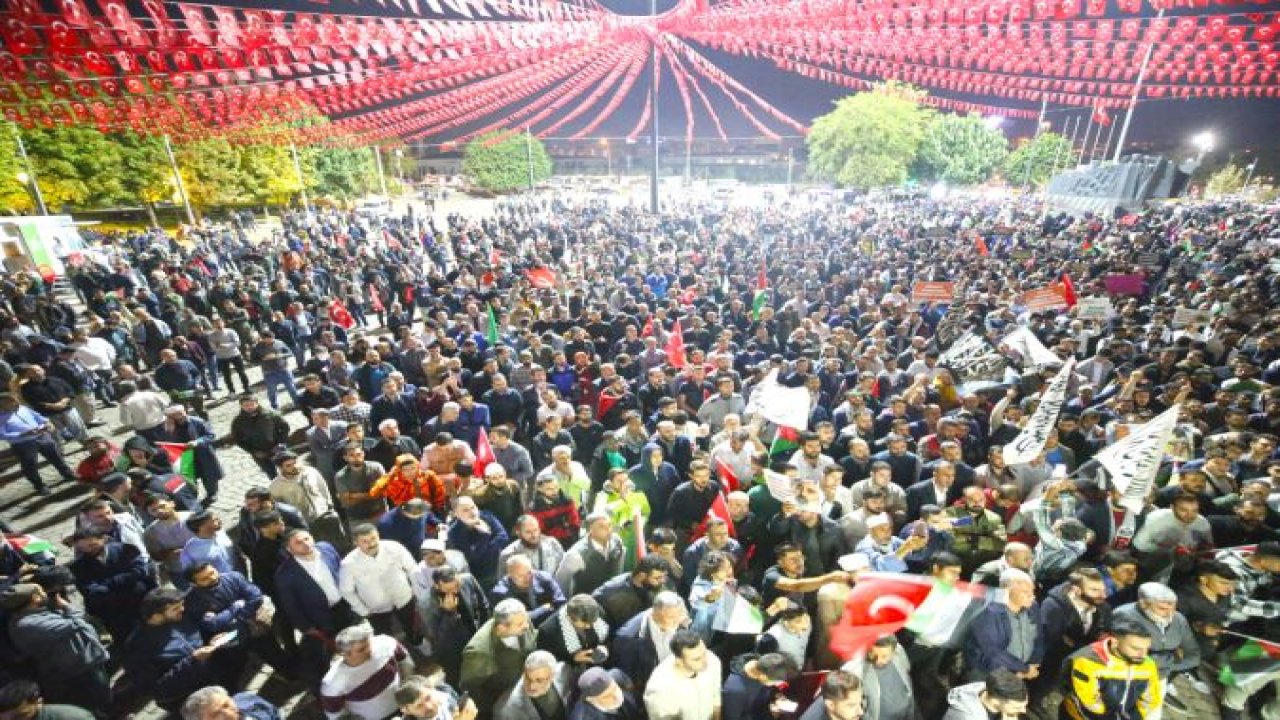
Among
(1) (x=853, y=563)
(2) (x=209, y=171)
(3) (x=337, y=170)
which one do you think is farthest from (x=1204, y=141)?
(2) (x=209, y=171)

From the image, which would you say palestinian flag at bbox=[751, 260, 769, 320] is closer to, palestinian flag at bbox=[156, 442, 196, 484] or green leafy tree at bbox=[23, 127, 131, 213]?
palestinian flag at bbox=[156, 442, 196, 484]

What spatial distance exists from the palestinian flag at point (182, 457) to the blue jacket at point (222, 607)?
9.37 feet

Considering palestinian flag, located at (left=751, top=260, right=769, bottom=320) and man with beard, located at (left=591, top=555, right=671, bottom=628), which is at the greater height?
man with beard, located at (left=591, top=555, right=671, bottom=628)

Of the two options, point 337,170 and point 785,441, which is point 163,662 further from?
point 337,170

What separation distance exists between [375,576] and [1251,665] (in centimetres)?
649

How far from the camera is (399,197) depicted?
220ft

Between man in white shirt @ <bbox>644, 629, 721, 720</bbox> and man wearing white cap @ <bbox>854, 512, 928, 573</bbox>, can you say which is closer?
man in white shirt @ <bbox>644, 629, 721, 720</bbox>

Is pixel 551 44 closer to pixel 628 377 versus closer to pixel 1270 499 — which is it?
pixel 628 377

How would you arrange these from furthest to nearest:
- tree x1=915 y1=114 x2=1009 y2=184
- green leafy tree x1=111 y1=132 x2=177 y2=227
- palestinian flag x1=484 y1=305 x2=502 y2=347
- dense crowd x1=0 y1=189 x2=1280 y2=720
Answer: tree x1=915 y1=114 x2=1009 y2=184 < green leafy tree x1=111 y1=132 x2=177 y2=227 < palestinian flag x1=484 y1=305 x2=502 y2=347 < dense crowd x1=0 y1=189 x2=1280 y2=720

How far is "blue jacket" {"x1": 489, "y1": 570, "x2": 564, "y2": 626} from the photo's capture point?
4.35 metres

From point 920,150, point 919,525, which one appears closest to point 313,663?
point 919,525

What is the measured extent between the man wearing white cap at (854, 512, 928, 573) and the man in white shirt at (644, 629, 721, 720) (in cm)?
186

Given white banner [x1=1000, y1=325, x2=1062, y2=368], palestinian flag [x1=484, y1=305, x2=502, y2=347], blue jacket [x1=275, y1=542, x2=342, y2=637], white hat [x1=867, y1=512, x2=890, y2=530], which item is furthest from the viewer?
palestinian flag [x1=484, y1=305, x2=502, y2=347]

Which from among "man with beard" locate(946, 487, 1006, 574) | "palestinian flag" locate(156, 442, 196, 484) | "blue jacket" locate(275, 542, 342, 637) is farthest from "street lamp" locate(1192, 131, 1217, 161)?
"palestinian flag" locate(156, 442, 196, 484)
